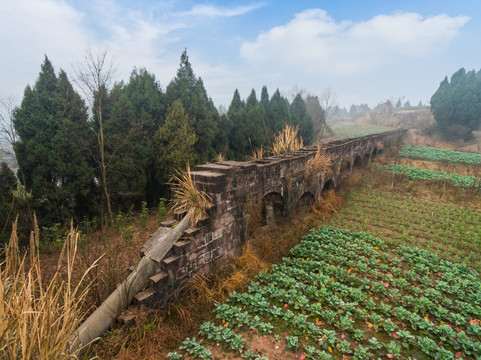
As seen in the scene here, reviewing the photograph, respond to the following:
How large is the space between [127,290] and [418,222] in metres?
9.30

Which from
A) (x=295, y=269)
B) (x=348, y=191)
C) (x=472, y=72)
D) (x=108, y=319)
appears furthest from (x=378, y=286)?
(x=472, y=72)

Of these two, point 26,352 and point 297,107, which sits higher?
point 297,107

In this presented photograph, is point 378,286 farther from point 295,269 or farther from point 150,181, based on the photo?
point 150,181

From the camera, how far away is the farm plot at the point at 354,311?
353 cm

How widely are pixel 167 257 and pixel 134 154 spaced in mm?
7548

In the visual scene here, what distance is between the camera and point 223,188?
497cm

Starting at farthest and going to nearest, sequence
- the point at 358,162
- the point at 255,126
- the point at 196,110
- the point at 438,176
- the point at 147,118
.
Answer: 1. the point at 255,126
2. the point at 358,162
3. the point at 438,176
4. the point at 196,110
5. the point at 147,118

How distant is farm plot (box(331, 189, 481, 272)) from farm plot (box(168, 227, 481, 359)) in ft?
3.25

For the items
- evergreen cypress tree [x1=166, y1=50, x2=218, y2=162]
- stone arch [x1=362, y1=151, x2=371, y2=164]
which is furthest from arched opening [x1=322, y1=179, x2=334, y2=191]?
stone arch [x1=362, y1=151, x2=371, y2=164]

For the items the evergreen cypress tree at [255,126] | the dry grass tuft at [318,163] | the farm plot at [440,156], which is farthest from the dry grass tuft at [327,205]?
the farm plot at [440,156]

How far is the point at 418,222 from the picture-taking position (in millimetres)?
8477

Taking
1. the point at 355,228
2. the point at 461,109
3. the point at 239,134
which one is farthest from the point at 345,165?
the point at 461,109

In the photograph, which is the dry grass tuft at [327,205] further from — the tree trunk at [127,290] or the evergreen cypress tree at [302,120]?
the evergreen cypress tree at [302,120]

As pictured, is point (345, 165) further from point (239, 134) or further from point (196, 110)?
point (196, 110)
